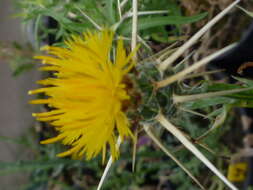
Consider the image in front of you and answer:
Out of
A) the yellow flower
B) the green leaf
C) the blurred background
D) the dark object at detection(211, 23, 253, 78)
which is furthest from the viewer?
the blurred background

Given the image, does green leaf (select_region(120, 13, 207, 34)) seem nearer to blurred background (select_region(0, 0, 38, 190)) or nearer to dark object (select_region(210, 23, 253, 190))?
dark object (select_region(210, 23, 253, 190))

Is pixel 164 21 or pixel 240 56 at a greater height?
pixel 164 21

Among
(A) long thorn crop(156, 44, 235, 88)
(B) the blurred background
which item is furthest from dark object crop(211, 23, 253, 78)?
(B) the blurred background

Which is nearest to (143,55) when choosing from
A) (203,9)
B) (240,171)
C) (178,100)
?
(178,100)

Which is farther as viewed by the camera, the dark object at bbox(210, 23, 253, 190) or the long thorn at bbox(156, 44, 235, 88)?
the dark object at bbox(210, 23, 253, 190)

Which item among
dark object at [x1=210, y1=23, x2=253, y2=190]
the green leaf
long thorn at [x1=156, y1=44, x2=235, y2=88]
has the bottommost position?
dark object at [x1=210, y1=23, x2=253, y2=190]

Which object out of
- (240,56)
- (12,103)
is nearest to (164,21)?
(240,56)

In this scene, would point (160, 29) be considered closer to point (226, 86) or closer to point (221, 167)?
point (226, 86)

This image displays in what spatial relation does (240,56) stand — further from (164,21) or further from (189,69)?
(189,69)
